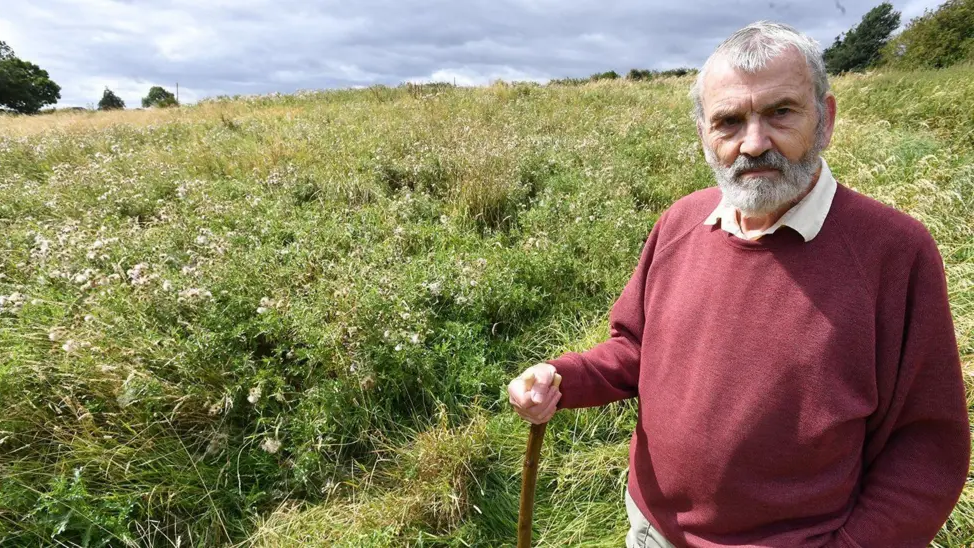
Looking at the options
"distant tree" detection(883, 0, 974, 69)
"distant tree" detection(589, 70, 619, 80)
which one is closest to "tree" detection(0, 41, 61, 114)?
"distant tree" detection(589, 70, 619, 80)

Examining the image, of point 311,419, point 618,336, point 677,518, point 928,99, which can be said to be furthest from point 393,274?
point 928,99

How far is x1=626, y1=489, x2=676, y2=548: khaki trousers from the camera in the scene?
1571 mm

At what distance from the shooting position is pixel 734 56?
1268 mm

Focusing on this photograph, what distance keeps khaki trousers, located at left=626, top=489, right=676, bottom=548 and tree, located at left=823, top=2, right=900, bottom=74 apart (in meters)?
41.7

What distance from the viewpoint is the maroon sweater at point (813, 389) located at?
3.60ft

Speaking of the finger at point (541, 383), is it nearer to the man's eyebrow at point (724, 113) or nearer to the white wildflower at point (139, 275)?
the man's eyebrow at point (724, 113)

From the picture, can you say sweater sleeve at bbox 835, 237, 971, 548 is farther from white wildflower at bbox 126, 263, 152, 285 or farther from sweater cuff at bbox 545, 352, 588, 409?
white wildflower at bbox 126, 263, 152, 285

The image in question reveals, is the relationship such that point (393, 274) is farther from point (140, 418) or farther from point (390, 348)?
point (140, 418)

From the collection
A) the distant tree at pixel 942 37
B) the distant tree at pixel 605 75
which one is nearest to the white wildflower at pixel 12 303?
the distant tree at pixel 605 75

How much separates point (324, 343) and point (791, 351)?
2.45 metres

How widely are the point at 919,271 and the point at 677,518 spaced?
956mm

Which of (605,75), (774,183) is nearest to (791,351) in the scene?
(774,183)

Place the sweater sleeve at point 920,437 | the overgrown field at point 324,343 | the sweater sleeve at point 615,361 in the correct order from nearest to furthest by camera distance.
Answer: the sweater sleeve at point 920,437, the sweater sleeve at point 615,361, the overgrown field at point 324,343

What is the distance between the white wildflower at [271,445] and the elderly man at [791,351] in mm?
1791
